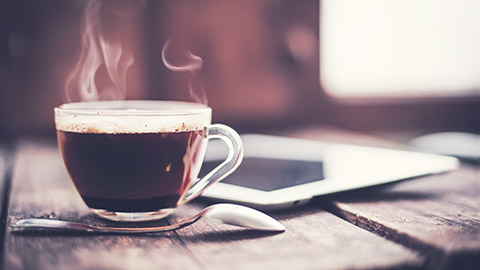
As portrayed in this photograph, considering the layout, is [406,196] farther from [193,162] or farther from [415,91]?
[415,91]

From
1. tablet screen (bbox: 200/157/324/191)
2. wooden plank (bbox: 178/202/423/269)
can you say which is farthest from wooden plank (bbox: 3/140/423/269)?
tablet screen (bbox: 200/157/324/191)

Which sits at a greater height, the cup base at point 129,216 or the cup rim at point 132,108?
the cup rim at point 132,108

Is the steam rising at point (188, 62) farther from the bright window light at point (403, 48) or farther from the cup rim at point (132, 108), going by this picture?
the cup rim at point (132, 108)

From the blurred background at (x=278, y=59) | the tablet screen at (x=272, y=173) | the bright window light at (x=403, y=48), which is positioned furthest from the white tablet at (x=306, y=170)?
the bright window light at (x=403, y=48)

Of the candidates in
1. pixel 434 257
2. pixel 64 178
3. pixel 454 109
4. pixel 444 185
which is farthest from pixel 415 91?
pixel 434 257

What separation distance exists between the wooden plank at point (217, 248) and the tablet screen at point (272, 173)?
10cm

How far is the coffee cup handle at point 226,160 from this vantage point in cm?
58

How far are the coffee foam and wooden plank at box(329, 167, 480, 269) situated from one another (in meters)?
0.24

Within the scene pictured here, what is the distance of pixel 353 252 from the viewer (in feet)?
1.53

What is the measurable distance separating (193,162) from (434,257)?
283 mm

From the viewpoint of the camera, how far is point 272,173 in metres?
0.83

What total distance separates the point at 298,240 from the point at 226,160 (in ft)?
0.43

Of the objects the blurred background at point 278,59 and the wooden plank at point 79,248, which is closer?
the wooden plank at point 79,248

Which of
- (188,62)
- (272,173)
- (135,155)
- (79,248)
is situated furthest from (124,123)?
(188,62)
